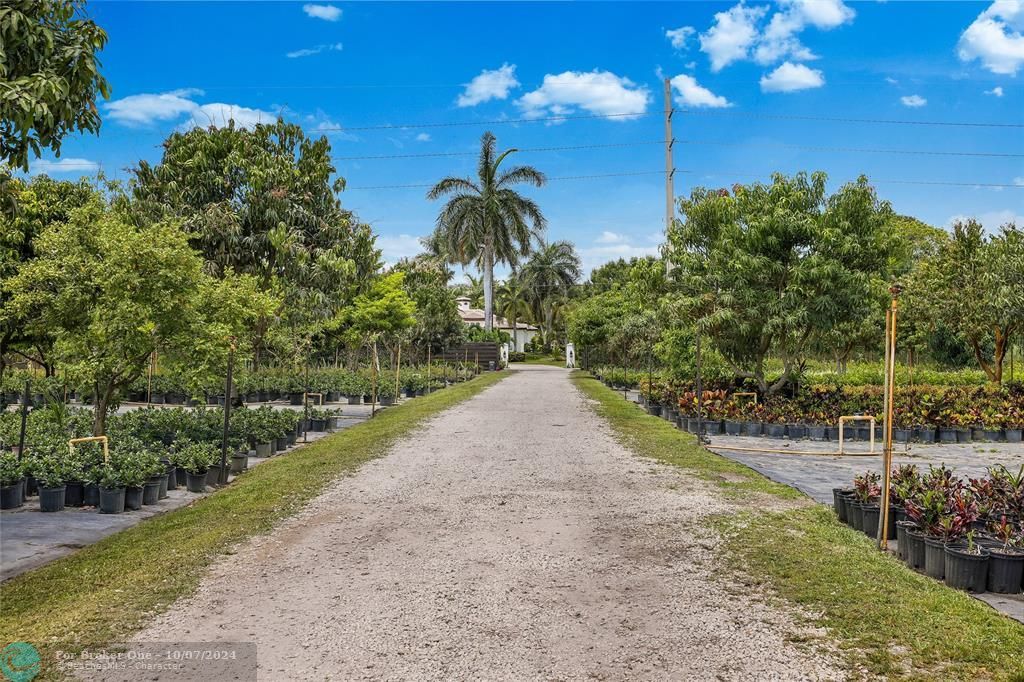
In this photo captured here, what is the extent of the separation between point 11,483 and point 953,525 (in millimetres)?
9291

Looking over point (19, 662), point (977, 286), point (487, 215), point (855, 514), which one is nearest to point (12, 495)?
point (19, 662)

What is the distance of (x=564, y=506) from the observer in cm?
797

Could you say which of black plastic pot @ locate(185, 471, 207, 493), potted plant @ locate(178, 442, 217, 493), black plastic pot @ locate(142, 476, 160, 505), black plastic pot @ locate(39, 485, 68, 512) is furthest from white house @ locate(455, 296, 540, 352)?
black plastic pot @ locate(39, 485, 68, 512)

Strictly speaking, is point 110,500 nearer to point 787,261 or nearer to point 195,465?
point 195,465

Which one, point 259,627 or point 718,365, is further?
point 718,365

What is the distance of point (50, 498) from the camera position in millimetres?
7625

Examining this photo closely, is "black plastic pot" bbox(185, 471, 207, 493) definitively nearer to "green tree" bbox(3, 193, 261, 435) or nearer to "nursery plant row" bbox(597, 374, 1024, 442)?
"green tree" bbox(3, 193, 261, 435)

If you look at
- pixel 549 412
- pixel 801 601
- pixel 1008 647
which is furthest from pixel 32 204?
pixel 1008 647

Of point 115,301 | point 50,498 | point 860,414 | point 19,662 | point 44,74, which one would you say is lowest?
point 19,662

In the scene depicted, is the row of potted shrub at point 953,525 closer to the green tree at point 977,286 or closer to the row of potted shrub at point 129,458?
the row of potted shrub at point 129,458

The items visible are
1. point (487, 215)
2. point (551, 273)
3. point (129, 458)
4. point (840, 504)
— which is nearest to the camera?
point (840, 504)

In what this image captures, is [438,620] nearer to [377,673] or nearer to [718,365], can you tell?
[377,673]

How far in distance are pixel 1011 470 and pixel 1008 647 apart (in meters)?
8.19

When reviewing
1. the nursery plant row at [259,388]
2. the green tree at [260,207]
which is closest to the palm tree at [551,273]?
the nursery plant row at [259,388]
